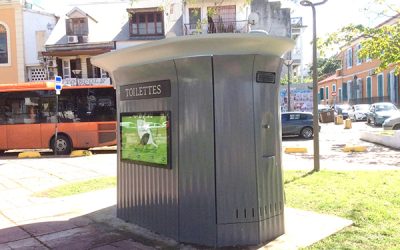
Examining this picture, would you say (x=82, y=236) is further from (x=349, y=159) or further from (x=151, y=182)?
(x=349, y=159)

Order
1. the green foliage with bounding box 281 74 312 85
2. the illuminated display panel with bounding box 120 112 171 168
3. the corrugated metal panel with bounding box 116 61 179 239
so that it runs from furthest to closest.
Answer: the green foliage with bounding box 281 74 312 85 < the illuminated display panel with bounding box 120 112 171 168 < the corrugated metal panel with bounding box 116 61 179 239

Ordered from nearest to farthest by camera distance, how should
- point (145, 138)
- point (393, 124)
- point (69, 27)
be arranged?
1. point (145, 138)
2. point (393, 124)
3. point (69, 27)

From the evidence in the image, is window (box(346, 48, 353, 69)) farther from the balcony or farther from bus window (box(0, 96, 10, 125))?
bus window (box(0, 96, 10, 125))

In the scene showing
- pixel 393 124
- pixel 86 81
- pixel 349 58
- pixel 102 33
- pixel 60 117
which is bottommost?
pixel 393 124

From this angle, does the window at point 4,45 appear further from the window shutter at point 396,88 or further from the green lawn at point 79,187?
the window shutter at point 396,88

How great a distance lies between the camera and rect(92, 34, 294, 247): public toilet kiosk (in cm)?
516

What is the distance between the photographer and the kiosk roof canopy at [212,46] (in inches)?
195

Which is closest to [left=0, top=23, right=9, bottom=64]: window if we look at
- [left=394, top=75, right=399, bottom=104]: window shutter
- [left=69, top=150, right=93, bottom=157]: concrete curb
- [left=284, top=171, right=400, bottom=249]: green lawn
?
[left=69, top=150, right=93, bottom=157]: concrete curb

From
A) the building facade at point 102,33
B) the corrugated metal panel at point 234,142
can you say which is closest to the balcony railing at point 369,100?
the building facade at point 102,33

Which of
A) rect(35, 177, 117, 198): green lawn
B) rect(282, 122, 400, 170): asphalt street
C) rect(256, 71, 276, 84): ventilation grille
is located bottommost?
rect(282, 122, 400, 170): asphalt street

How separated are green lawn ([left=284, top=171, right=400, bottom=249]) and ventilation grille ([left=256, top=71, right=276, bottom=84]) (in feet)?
6.43

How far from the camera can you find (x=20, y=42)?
3319 centimetres

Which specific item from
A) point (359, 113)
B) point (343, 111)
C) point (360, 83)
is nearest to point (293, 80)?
point (360, 83)

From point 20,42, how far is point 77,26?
4.42 meters
